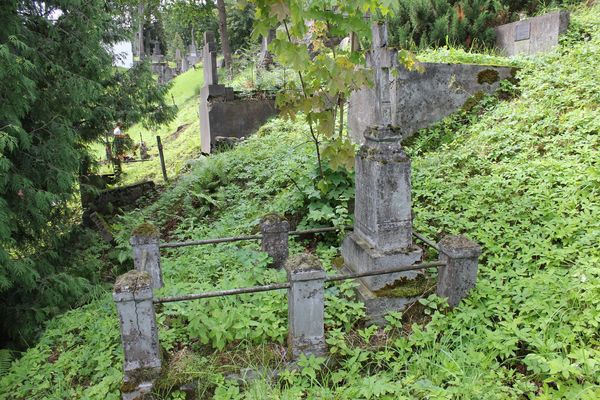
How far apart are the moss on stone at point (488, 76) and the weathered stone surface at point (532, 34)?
6.55 feet

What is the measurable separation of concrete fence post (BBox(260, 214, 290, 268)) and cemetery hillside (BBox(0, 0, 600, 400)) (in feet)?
0.06

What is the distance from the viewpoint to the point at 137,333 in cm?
310

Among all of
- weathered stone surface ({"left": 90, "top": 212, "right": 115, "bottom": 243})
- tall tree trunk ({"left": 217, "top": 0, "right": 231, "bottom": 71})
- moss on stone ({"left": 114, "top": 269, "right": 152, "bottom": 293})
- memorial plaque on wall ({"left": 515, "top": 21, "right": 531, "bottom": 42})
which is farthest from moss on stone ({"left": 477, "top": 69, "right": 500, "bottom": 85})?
tall tree trunk ({"left": 217, "top": 0, "right": 231, "bottom": 71})

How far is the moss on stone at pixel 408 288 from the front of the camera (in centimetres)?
385

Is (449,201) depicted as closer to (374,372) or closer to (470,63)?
(374,372)

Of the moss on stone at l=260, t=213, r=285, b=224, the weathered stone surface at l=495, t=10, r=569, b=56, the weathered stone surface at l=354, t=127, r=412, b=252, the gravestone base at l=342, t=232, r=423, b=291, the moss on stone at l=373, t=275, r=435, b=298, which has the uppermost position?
the weathered stone surface at l=495, t=10, r=569, b=56

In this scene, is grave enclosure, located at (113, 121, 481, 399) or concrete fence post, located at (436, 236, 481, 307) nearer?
grave enclosure, located at (113, 121, 481, 399)

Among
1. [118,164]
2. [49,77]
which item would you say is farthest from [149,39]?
[49,77]

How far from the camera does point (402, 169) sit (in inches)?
148

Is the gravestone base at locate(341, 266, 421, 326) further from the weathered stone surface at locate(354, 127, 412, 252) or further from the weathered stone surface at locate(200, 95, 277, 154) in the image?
the weathered stone surface at locate(200, 95, 277, 154)

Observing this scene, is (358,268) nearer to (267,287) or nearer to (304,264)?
(304,264)

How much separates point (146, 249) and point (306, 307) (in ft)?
7.13

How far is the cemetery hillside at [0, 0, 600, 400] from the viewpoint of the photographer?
315 cm

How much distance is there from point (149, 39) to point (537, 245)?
4678cm
